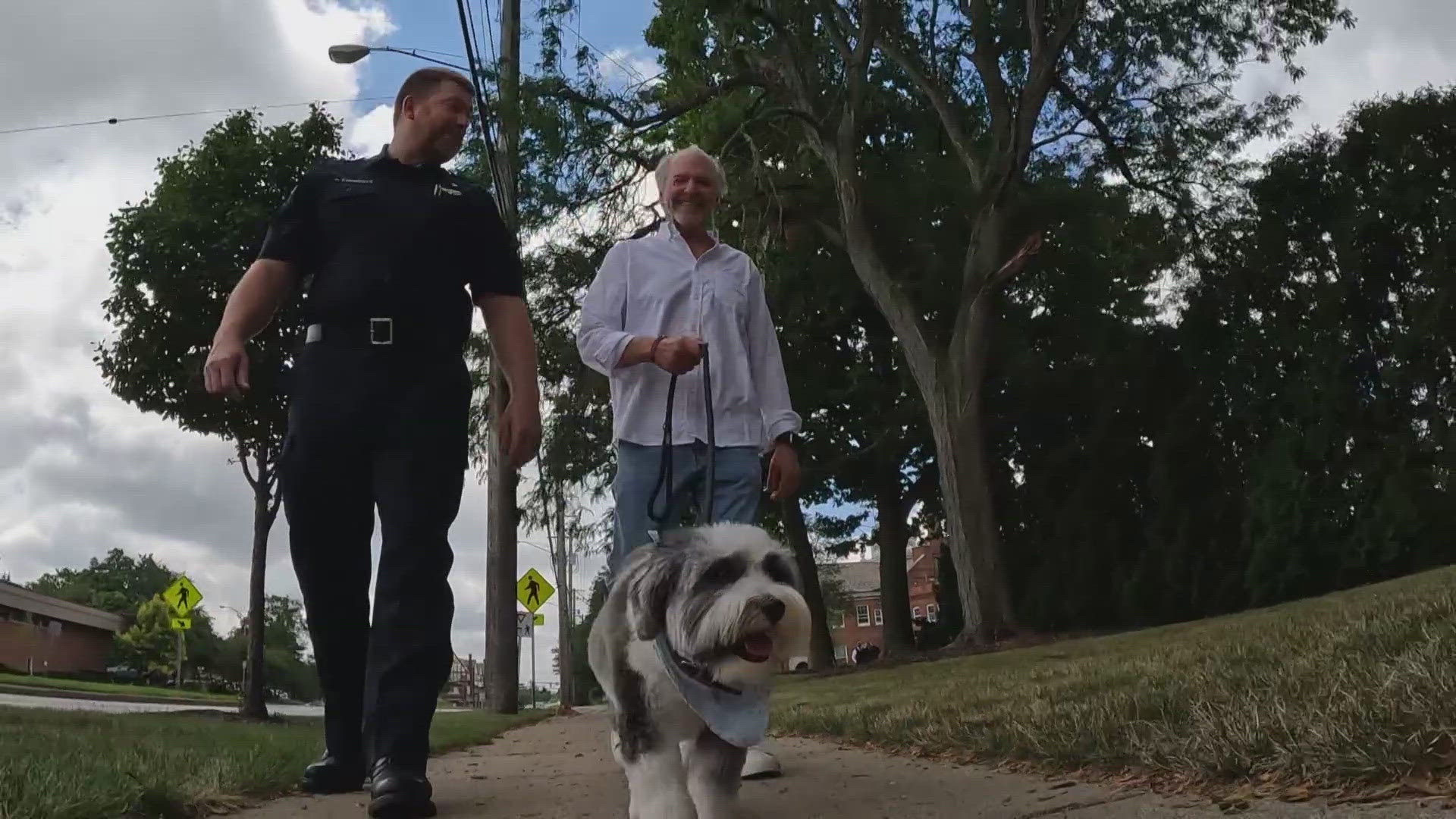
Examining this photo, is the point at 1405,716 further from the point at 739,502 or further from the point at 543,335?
the point at 543,335

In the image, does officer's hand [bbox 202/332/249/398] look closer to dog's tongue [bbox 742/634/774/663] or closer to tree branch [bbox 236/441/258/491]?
dog's tongue [bbox 742/634/774/663]

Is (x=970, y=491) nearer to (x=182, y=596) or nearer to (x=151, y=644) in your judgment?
(x=182, y=596)

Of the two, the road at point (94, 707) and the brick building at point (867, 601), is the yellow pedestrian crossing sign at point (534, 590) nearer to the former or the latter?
the road at point (94, 707)

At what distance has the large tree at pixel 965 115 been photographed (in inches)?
706

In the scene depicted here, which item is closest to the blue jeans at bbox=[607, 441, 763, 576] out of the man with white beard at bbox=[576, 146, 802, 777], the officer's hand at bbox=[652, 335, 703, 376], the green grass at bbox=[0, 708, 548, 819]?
the man with white beard at bbox=[576, 146, 802, 777]

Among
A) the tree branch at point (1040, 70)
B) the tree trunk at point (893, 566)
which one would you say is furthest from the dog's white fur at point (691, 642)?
the tree trunk at point (893, 566)

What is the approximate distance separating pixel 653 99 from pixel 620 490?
16.0m

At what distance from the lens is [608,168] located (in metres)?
19.0

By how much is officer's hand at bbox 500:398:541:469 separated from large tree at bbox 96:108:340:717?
9846 mm

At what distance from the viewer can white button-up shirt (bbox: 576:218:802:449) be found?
4.10 metres

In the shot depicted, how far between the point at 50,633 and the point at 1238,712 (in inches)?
2687

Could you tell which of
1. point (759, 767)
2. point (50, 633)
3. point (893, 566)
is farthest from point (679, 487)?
point (50, 633)

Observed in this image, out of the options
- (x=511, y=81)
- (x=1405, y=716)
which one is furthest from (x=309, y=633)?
(x=511, y=81)

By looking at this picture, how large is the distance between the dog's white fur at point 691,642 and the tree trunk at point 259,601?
11946 mm
